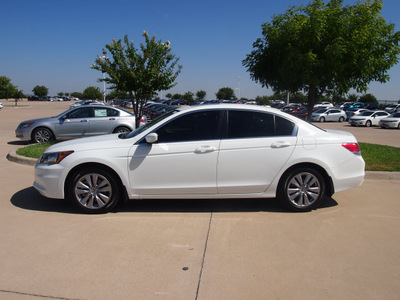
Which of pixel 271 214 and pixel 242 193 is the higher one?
pixel 242 193

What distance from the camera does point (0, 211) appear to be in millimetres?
5152

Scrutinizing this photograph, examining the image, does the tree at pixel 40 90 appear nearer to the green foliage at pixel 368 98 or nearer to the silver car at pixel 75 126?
the green foliage at pixel 368 98

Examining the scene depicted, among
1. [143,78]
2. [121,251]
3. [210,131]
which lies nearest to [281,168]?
[210,131]

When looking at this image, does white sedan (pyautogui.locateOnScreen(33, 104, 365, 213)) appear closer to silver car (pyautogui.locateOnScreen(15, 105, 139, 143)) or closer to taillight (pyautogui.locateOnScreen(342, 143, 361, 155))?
taillight (pyautogui.locateOnScreen(342, 143, 361, 155))

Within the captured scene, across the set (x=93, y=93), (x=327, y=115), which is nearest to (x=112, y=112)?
(x=327, y=115)

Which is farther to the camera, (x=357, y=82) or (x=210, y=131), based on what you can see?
(x=357, y=82)

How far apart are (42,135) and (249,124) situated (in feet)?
30.7

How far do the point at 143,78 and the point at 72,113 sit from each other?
390 cm

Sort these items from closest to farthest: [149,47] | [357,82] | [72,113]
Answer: [149,47] < [357,82] < [72,113]

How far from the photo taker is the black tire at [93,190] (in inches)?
194

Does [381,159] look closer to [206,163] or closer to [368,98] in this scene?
[206,163]

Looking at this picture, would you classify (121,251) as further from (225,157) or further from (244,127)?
(244,127)

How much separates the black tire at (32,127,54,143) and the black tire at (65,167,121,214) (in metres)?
7.93

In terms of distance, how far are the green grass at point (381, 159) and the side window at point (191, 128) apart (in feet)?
13.9
